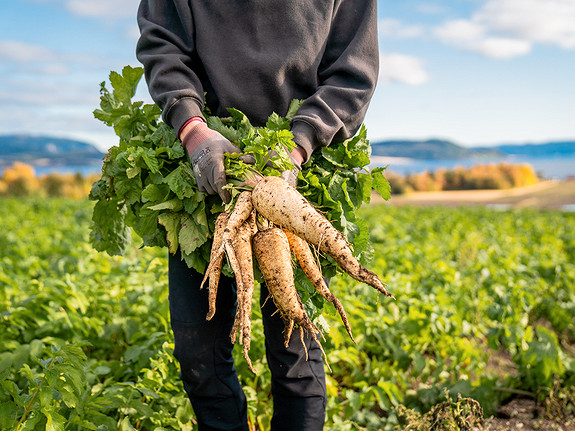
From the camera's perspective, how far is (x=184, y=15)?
2.25 meters

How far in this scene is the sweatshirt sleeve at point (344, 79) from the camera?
215 centimetres

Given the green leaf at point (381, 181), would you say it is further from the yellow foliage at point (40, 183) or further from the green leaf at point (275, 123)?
the yellow foliage at point (40, 183)

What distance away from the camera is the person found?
7.19ft

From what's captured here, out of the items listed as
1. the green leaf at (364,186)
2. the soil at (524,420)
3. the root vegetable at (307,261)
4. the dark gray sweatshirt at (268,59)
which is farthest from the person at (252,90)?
the soil at (524,420)

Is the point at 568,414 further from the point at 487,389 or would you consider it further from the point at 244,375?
the point at 244,375

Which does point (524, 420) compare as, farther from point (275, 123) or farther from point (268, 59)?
point (268, 59)

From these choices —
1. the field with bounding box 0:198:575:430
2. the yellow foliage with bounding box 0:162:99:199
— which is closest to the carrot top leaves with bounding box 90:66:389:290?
the field with bounding box 0:198:575:430

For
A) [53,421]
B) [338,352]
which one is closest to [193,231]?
[53,421]

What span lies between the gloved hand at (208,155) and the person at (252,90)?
2cm

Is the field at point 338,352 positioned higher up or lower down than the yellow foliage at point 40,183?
lower down

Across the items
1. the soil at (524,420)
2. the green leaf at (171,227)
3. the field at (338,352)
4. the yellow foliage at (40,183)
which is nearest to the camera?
the green leaf at (171,227)

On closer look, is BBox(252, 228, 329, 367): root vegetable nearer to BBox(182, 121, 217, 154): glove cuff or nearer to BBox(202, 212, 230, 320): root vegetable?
BBox(202, 212, 230, 320): root vegetable

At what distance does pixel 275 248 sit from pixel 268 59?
2.58ft

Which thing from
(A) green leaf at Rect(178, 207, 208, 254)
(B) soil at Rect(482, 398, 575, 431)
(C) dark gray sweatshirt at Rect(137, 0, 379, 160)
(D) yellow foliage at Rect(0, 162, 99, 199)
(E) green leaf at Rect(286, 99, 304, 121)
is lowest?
(B) soil at Rect(482, 398, 575, 431)
